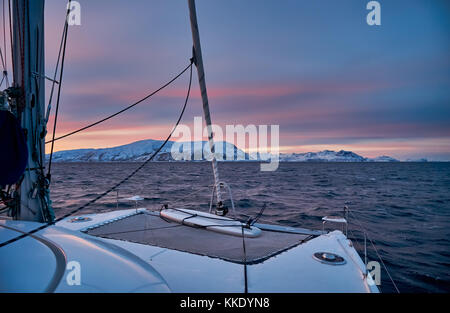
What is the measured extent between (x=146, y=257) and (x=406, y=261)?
9097 millimetres

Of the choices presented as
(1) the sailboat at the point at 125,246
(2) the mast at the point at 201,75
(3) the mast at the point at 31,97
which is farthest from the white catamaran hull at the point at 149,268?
(2) the mast at the point at 201,75

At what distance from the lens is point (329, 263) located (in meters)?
3.75

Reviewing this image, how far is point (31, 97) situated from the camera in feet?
14.5

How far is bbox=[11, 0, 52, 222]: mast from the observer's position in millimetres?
4258

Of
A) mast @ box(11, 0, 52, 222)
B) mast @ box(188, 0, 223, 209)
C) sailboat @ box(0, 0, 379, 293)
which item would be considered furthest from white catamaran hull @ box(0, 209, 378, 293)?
mast @ box(188, 0, 223, 209)

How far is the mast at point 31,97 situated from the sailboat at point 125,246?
0.05 feet

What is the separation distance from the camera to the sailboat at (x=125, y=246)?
2.01 meters

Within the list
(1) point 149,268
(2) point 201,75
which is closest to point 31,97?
(2) point 201,75

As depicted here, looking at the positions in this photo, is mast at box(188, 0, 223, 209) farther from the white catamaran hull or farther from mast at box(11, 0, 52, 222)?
mast at box(11, 0, 52, 222)

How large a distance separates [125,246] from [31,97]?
2966 millimetres

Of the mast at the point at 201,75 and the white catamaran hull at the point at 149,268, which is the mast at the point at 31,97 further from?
the mast at the point at 201,75

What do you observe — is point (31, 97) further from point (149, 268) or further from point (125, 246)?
A: point (149, 268)

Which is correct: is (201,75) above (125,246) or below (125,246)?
above
